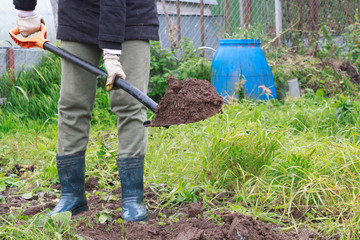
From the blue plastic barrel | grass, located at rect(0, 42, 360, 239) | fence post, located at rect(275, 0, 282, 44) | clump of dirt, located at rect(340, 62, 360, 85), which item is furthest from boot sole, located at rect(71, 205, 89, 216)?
fence post, located at rect(275, 0, 282, 44)

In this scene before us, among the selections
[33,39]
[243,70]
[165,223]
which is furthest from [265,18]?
[165,223]

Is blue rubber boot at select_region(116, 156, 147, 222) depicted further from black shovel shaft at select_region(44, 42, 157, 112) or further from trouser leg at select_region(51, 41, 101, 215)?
black shovel shaft at select_region(44, 42, 157, 112)

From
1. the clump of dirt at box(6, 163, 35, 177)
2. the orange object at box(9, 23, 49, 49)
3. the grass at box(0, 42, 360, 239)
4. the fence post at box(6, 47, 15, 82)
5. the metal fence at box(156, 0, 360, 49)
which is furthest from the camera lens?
the metal fence at box(156, 0, 360, 49)

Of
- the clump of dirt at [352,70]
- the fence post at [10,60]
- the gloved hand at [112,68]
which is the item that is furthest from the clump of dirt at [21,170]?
the clump of dirt at [352,70]

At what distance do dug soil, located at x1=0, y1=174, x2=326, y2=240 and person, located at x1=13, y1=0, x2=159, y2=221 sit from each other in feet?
0.34

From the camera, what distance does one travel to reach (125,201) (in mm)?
2211

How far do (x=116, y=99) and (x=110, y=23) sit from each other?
1.25ft

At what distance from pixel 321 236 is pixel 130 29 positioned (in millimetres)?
1311

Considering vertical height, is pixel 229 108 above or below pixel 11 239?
above

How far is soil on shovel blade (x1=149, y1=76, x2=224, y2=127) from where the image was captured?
1909 mm

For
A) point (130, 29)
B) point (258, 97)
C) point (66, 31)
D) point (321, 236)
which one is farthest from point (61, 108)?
point (258, 97)

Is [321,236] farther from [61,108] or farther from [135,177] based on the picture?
[61,108]

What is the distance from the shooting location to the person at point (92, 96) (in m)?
2.15

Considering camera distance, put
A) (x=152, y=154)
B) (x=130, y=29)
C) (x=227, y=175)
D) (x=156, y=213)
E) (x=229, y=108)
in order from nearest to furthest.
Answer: (x=130, y=29) → (x=156, y=213) → (x=227, y=175) → (x=152, y=154) → (x=229, y=108)
